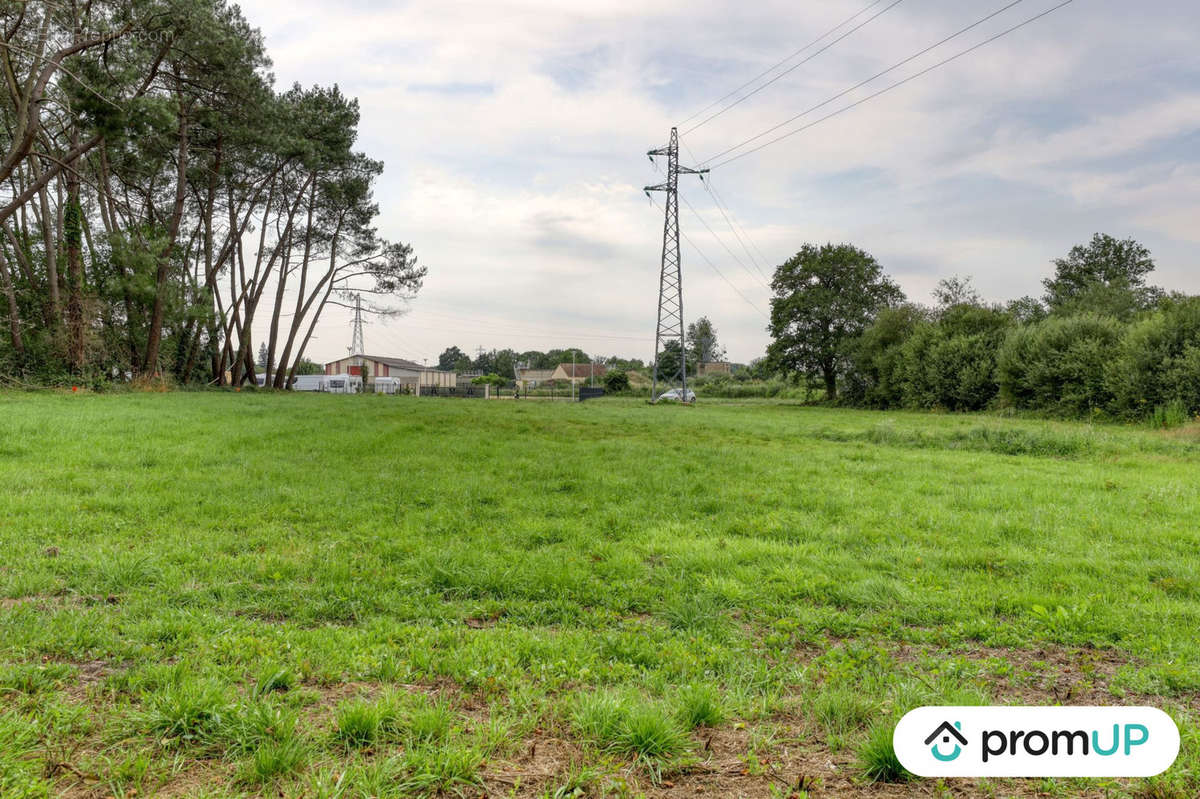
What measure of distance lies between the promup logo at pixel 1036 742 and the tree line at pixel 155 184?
21642 mm

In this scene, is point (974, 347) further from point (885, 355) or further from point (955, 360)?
point (885, 355)

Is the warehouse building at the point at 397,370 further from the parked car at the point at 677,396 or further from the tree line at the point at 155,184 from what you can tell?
the tree line at the point at 155,184

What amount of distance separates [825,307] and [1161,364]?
67.1 feet

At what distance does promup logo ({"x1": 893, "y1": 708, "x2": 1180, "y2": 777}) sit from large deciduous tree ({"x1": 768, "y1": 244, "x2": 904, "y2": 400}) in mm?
38500

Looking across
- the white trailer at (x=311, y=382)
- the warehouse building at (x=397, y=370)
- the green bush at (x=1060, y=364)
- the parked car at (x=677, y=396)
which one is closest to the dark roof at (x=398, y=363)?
the warehouse building at (x=397, y=370)

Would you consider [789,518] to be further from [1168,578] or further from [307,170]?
[307,170]

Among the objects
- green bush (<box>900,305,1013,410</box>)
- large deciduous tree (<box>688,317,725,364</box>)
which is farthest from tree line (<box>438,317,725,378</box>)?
green bush (<box>900,305,1013,410</box>)

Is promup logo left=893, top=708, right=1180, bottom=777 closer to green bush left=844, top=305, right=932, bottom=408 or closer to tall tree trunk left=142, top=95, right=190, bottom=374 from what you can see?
tall tree trunk left=142, top=95, right=190, bottom=374

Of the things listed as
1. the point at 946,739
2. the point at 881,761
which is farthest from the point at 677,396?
the point at 881,761

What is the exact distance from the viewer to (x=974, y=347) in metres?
30.2

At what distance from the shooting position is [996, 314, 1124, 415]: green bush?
76.4ft

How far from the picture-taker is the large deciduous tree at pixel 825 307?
3975 cm

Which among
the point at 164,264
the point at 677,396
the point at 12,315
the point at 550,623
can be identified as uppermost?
the point at 164,264

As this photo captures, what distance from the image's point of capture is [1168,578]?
499 cm
